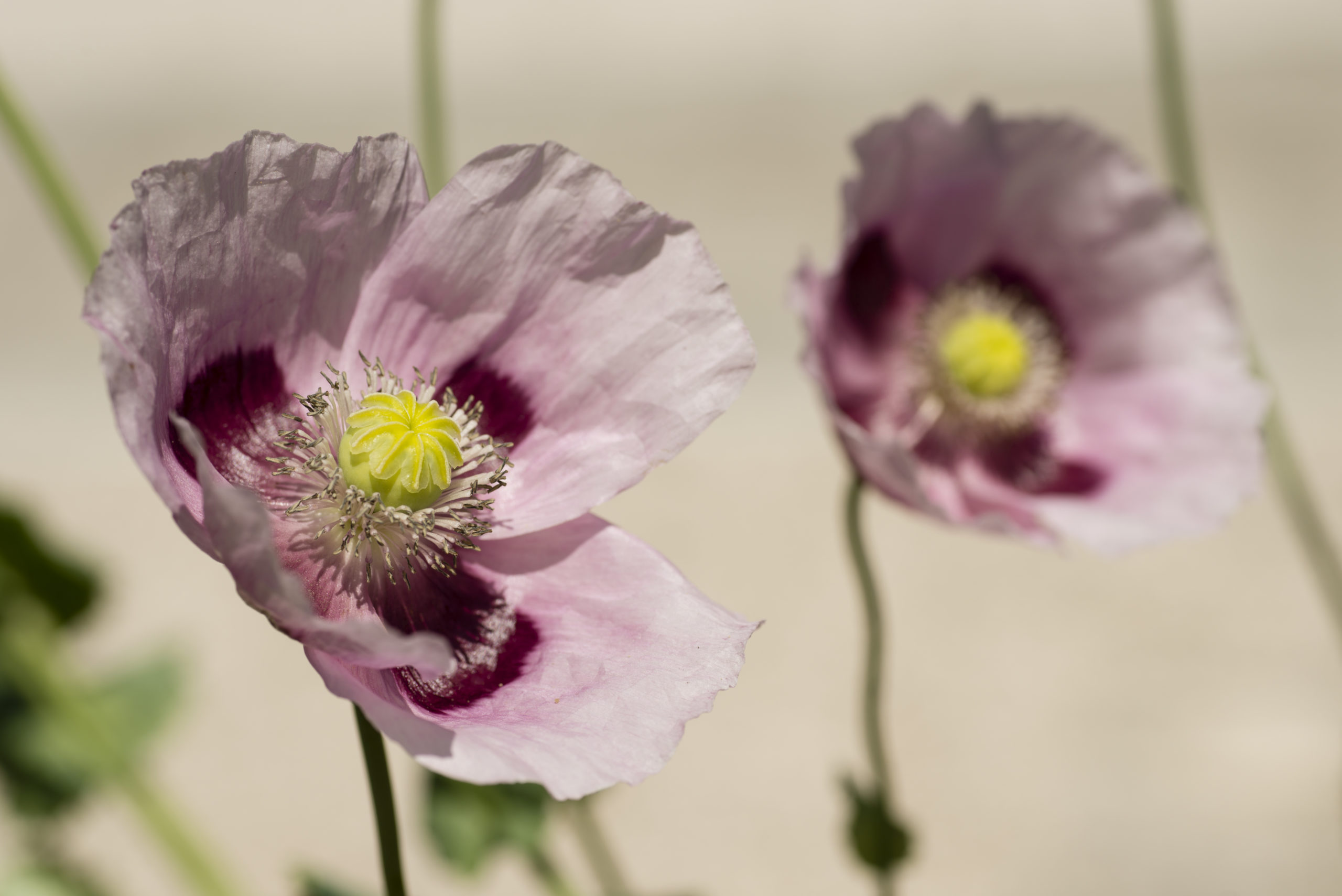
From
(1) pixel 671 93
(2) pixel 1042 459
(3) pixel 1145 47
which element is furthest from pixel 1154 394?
(3) pixel 1145 47

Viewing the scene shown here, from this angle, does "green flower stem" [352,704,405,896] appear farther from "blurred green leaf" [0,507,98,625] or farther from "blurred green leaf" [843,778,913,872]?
"blurred green leaf" [0,507,98,625]

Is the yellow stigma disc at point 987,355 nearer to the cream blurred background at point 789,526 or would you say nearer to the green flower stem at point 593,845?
the green flower stem at point 593,845

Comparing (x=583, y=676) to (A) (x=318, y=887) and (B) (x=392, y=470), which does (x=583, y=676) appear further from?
(A) (x=318, y=887)

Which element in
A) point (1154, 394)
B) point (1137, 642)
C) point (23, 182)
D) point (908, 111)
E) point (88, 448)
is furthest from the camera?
point (23, 182)

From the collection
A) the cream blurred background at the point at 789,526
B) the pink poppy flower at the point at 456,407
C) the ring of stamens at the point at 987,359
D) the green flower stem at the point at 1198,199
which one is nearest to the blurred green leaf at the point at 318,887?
the pink poppy flower at the point at 456,407

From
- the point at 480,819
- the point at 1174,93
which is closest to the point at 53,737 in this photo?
the point at 480,819

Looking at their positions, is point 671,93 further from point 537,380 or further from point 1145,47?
point 537,380

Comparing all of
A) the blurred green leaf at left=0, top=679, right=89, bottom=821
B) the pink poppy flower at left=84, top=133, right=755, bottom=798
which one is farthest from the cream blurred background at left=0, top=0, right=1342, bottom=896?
the pink poppy flower at left=84, top=133, right=755, bottom=798

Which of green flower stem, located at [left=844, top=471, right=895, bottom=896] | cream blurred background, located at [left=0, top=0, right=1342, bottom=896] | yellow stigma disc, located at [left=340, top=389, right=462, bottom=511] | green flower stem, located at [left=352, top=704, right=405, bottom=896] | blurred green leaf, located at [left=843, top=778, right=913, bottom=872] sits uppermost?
yellow stigma disc, located at [left=340, top=389, right=462, bottom=511]
